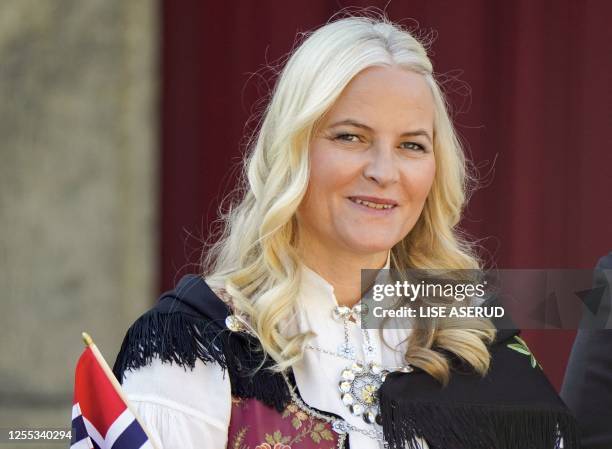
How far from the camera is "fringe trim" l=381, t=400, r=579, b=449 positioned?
309cm

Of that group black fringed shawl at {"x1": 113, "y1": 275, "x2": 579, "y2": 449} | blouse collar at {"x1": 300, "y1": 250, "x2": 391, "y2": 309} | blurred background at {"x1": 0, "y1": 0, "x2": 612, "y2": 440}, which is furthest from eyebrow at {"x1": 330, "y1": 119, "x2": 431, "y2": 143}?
blurred background at {"x1": 0, "y1": 0, "x2": 612, "y2": 440}

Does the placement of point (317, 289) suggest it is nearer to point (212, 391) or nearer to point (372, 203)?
point (372, 203)

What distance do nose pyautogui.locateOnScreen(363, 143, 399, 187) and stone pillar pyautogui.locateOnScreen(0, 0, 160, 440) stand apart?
194 cm

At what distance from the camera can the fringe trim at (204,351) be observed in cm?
302

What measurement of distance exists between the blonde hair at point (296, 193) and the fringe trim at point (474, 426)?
0.10 metres

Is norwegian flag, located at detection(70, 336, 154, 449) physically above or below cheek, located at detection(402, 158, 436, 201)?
below

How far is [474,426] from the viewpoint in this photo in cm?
316

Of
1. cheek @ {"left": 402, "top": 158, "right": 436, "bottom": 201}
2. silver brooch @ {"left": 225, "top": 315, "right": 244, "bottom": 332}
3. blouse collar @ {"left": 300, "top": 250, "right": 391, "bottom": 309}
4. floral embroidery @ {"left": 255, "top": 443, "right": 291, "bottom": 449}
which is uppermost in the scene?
cheek @ {"left": 402, "top": 158, "right": 436, "bottom": 201}

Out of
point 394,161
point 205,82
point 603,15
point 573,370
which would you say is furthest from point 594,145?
point 394,161

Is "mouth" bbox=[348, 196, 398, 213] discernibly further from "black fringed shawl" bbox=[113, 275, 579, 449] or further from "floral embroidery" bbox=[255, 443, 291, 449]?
"floral embroidery" bbox=[255, 443, 291, 449]

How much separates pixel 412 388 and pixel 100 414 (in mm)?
735

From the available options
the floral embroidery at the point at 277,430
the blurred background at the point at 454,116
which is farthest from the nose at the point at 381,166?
the blurred background at the point at 454,116

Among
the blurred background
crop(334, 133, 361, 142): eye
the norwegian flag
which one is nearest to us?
the norwegian flag

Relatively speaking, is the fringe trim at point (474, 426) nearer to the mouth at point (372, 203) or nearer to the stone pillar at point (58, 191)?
the mouth at point (372, 203)
